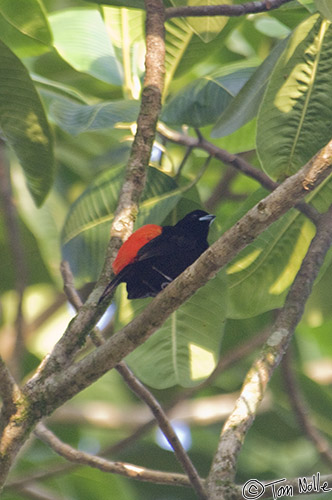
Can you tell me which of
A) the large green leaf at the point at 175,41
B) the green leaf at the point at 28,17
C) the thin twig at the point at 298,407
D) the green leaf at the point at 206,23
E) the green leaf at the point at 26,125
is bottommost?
the thin twig at the point at 298,407

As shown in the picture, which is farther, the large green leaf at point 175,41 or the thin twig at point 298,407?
the large green leaf at point 175,41

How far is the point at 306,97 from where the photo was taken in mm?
2576

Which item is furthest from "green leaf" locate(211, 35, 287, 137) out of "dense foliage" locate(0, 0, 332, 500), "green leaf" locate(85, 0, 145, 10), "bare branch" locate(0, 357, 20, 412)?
"bare branch" locate(0, 357, 20, 412)

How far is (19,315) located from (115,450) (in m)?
0.88

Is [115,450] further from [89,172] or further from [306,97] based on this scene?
[306,97]

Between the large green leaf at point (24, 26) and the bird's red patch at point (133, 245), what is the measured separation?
1.09 metres

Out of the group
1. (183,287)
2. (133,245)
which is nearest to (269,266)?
(133,245)

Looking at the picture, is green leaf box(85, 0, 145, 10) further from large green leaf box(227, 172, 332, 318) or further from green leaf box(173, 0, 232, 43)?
large green leaf box(227, 172, 332, 318)

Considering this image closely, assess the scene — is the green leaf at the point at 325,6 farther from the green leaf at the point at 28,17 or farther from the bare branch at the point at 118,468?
the bare branch at the point at 118,468

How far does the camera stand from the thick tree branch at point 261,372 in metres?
1.93

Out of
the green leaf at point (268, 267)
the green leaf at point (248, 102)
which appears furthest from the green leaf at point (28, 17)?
the green leaf at point (268, 267)

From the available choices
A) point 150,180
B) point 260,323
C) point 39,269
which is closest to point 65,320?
point 39,269

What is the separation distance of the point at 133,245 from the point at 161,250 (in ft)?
0.54

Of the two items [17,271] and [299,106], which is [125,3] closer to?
[299,106]
